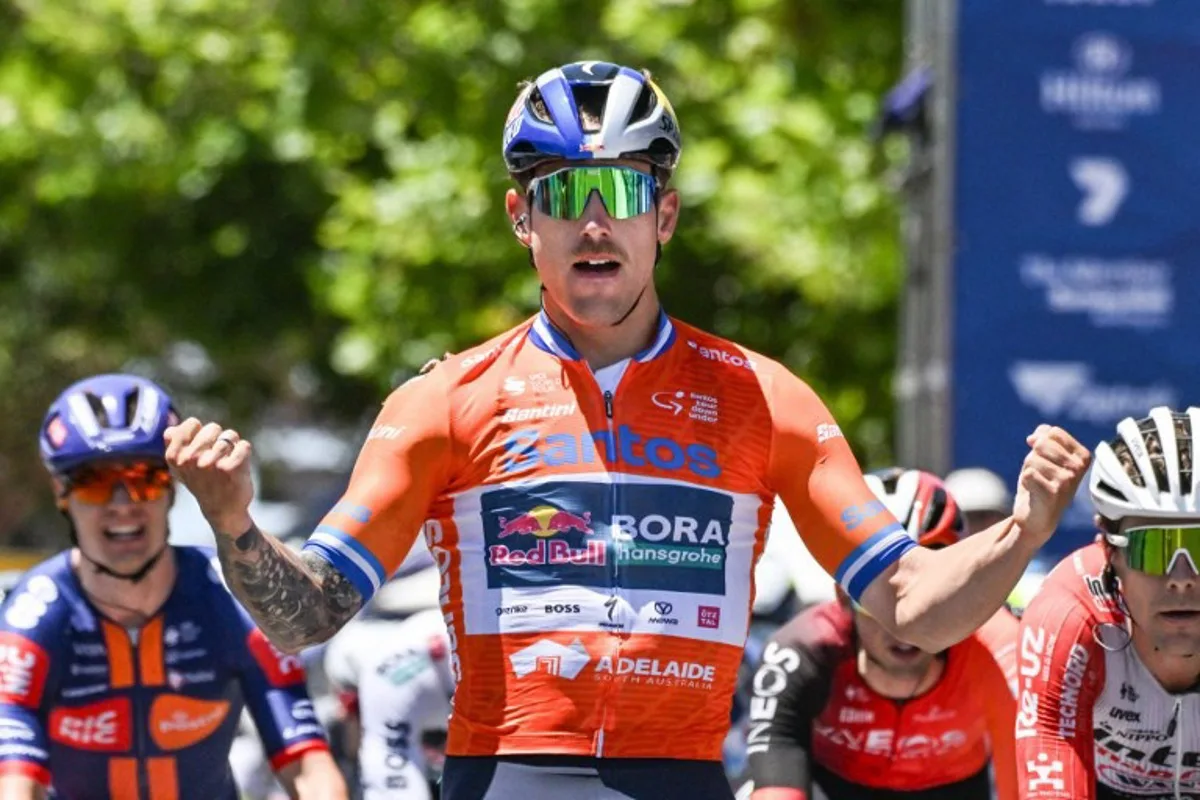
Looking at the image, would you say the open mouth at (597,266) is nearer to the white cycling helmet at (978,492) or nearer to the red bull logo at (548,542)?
the red bull logo at (548,542)

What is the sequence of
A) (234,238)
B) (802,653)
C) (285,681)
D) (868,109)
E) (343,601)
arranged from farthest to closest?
(234,238) → (868,109) → (802,653) → (285,681) → (343,601)

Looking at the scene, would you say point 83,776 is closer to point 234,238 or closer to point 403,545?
point 403,545

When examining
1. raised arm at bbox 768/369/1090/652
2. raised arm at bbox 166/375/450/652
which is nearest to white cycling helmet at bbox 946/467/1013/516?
raised arm at bbox 768/369/1090/652

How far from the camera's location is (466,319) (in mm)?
15719

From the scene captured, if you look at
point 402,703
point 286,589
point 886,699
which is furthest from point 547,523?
point 402,703

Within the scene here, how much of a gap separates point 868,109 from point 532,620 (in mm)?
11249

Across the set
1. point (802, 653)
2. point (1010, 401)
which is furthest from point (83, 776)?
point (1010, 401)

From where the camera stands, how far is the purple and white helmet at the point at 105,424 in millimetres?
6344

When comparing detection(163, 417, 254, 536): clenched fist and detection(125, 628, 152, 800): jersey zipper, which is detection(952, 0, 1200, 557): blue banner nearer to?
detection(125, 628, 152, 800): jersey zipper

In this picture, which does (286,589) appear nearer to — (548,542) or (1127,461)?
(548,542)

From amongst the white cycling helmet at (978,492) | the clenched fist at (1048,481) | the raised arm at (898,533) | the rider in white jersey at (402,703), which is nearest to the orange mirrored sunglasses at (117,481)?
the rider in white jersey at (402,703)

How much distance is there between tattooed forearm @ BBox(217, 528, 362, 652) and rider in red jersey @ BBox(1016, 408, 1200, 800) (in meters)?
1.45

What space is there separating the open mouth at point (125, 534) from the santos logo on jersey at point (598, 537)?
6.63 feet

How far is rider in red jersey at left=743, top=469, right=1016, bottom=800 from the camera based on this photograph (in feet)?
21.4
